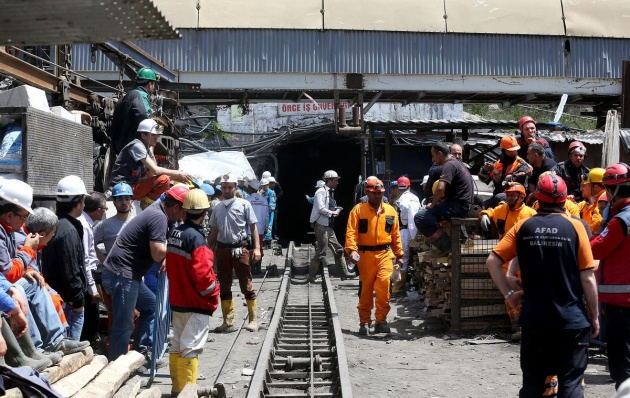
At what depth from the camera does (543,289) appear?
6211mm

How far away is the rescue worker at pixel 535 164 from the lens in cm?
1108

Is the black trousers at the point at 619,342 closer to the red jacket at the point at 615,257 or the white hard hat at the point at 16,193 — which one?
the red jacket at the point at 615,257

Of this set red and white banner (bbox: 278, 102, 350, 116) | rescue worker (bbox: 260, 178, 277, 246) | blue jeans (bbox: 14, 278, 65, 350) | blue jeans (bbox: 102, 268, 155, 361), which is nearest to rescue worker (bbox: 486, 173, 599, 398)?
blue jeans (bbox: 14, 278, 65, 350)

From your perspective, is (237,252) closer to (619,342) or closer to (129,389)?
(129,389)

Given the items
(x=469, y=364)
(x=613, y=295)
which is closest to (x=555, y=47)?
(x=469, y=364)

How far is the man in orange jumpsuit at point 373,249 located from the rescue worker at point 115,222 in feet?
11.2

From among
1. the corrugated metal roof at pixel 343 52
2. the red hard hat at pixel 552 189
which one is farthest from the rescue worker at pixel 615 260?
the corrugated metal roof at pixel 343 52

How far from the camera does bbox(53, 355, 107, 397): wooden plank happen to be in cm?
644

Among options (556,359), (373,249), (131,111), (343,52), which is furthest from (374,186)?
(343,52)

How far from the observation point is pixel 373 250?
12.1 m

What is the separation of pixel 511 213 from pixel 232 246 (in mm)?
4116

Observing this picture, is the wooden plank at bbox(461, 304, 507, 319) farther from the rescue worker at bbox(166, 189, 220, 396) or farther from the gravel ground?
the rescue worker at bbox(166, 189, 220, 396)

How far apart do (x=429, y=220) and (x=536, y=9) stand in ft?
47.0

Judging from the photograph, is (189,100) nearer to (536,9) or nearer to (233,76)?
(233,76)
